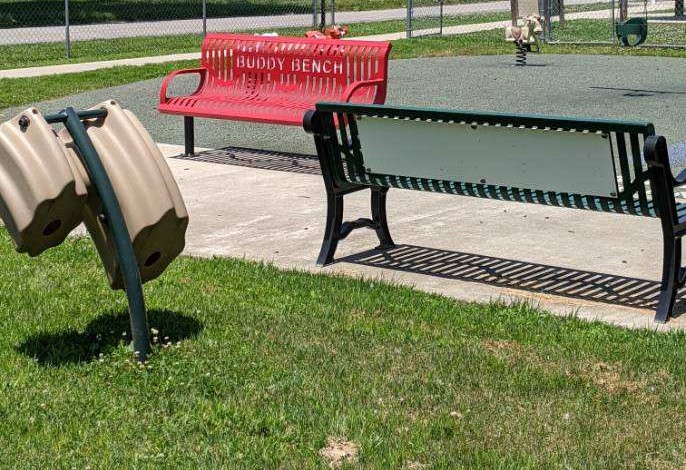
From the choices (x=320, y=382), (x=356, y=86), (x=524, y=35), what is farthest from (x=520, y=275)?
(x=524, y=35)

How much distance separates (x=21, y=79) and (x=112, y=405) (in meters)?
12.1

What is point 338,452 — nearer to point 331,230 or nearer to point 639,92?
point 331,230

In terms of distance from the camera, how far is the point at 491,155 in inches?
244

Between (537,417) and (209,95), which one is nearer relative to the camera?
(537,417)

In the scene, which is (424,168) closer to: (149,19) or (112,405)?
(112,405)

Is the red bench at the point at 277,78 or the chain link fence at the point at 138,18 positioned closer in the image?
the red bench at the point at 277,78

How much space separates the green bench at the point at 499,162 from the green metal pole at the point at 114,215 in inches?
74.7

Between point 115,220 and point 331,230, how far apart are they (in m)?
2.16

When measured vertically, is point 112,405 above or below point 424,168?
below

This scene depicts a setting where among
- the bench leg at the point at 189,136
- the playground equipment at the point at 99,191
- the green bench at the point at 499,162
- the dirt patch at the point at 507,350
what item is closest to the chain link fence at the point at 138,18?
the bench leg at the point at 189,136

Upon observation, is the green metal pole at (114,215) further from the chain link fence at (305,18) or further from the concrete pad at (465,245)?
the chain link fence at (305,18)

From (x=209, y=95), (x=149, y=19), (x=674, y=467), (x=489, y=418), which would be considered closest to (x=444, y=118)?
(x=489, y=418)

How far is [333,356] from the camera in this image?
5184 mm

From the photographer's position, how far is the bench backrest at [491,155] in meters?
5.78
